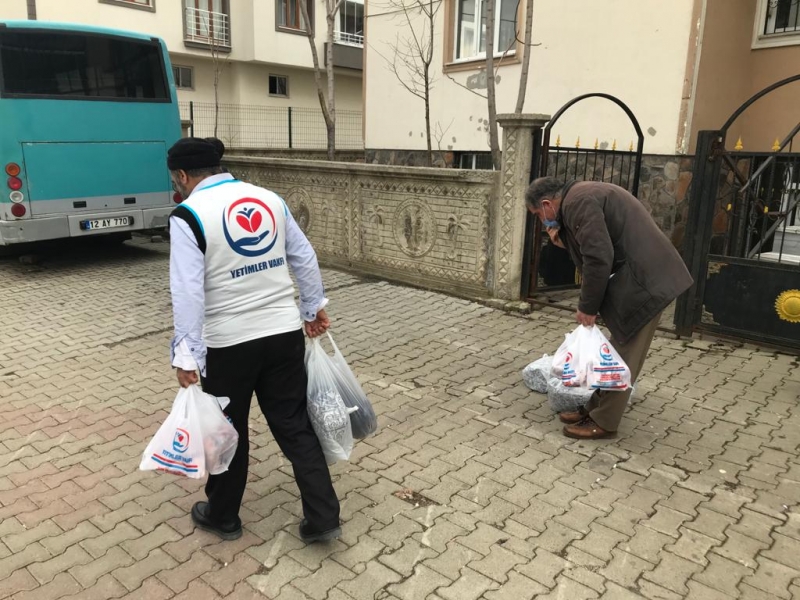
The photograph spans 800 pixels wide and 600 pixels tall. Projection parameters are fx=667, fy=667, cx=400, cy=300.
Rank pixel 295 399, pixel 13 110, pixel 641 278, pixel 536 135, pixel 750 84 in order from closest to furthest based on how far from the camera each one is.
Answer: pixel 295 399, pixel 641 278, pixel 536 135, pixel 13 110, pixel 750 84

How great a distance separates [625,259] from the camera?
3.97 m

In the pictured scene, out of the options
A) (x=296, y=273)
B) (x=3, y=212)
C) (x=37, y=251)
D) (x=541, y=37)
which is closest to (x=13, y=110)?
(x=3, y=212)

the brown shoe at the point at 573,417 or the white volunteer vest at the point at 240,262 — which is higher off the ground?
the white volunteer vest at the point at 240,262

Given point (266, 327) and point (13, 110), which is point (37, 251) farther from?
point (266, 327)

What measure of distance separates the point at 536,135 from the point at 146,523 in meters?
5.13

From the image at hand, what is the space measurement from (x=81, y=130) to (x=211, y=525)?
6951 millimetres

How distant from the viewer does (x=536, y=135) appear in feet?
22.1

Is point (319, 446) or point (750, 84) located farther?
point (750, 84)

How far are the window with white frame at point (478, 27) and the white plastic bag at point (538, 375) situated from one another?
7.18 m

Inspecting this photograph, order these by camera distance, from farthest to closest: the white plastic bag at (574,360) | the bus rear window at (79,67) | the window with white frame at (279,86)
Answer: the window with white frame at (279,86) → the bus rear window at (79,67) → the white plastic bag at (574,360)

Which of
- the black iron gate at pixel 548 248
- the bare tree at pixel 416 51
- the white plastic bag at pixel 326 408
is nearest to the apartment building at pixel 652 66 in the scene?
the bare tree at pixel 416 51

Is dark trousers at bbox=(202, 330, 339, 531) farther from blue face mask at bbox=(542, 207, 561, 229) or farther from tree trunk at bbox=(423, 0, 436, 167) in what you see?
tree trunk at bbox=(423, 0, 436, 167)

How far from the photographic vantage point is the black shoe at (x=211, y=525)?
124 inches

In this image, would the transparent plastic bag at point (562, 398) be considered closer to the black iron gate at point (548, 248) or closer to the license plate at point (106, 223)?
the black iron gate at point (548, 248)
